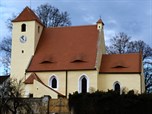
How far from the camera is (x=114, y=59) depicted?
42062 millimetres

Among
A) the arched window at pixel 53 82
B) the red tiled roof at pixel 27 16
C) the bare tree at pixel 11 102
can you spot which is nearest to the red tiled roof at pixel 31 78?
the arched window at pixel 53 82

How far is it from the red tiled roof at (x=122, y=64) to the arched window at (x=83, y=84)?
214cm

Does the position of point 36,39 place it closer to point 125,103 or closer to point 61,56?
point 61,56

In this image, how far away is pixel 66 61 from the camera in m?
41.6

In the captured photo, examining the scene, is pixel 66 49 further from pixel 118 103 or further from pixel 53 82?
pixel 118 103

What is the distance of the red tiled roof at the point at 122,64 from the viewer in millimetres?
39938

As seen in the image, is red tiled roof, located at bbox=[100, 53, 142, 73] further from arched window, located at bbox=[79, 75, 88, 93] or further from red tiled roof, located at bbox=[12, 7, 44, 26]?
red tiled roof, located at bbox=[12, 7, 44, 26]

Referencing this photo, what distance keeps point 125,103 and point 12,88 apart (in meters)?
10.6

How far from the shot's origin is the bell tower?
141 ft

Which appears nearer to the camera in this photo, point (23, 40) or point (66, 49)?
point (66, 49)

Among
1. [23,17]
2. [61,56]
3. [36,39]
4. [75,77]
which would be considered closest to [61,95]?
[75,77]

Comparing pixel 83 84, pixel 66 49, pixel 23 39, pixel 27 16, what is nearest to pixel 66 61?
pixel 66 49

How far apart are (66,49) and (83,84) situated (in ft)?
→ 17.1

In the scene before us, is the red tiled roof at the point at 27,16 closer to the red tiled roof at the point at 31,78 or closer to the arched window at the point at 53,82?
the red tiled roof at the point at 31,78
